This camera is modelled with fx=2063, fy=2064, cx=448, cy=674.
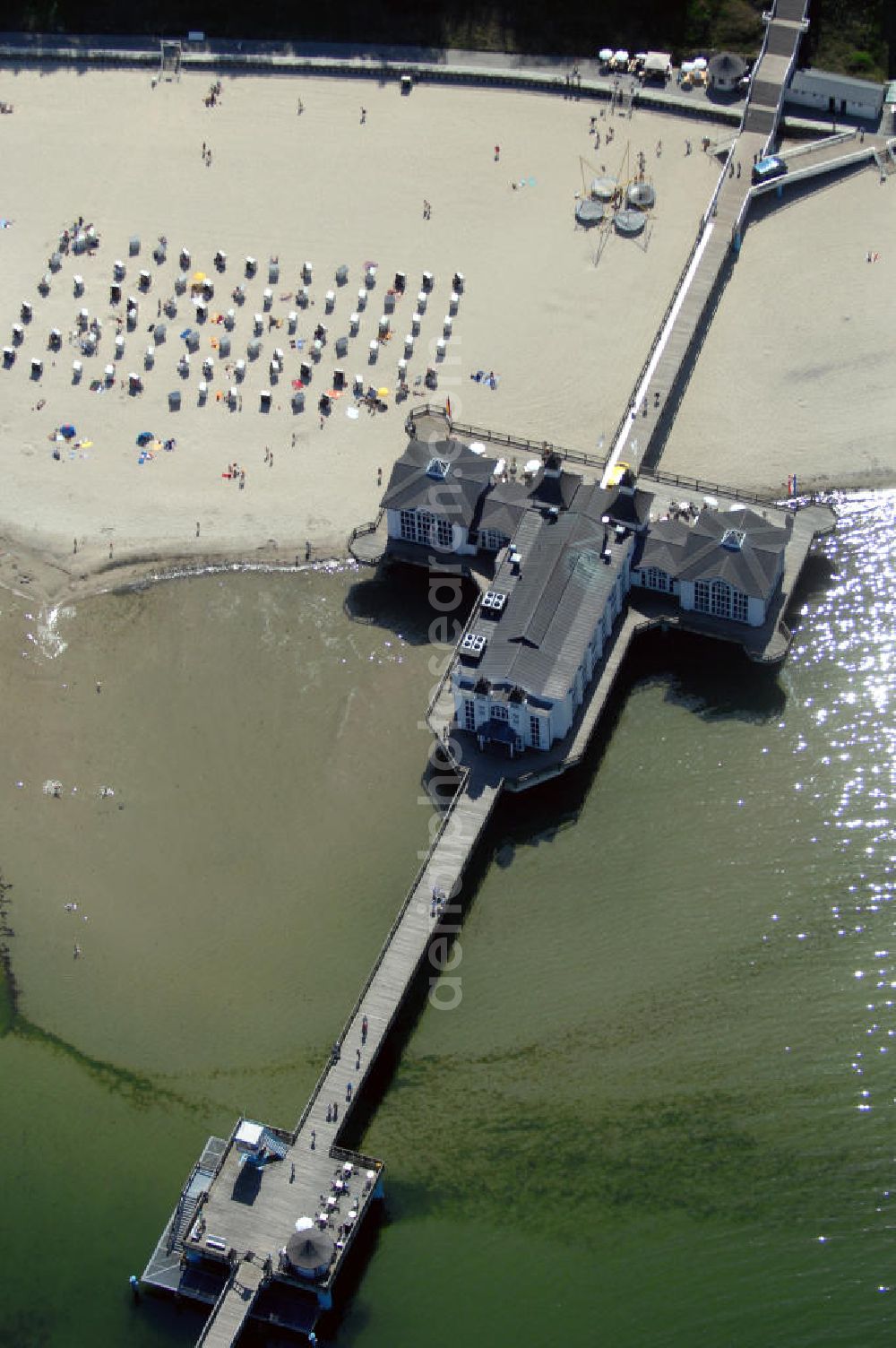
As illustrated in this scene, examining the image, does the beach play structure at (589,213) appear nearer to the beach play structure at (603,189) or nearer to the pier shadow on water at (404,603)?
the beach play structure at (603,189)

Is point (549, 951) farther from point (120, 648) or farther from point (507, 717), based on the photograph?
point (120, 648)

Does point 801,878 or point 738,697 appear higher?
point 738,697

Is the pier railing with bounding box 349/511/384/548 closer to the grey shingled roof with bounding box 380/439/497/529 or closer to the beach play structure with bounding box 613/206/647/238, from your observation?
the grey shingled roof with bounding box 380/439/497/529

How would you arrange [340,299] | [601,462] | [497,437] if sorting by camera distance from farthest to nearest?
[340,299] < [497,437] < [601,462]

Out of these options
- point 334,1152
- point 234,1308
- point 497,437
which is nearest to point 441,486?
point 497,437

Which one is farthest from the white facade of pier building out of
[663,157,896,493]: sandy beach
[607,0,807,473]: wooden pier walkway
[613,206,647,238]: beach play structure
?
[613,206,647,238]: beach play structure

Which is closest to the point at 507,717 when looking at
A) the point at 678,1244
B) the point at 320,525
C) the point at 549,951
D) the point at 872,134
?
the point at 549,951

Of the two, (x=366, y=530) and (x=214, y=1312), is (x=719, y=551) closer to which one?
(x=366, y=530)
